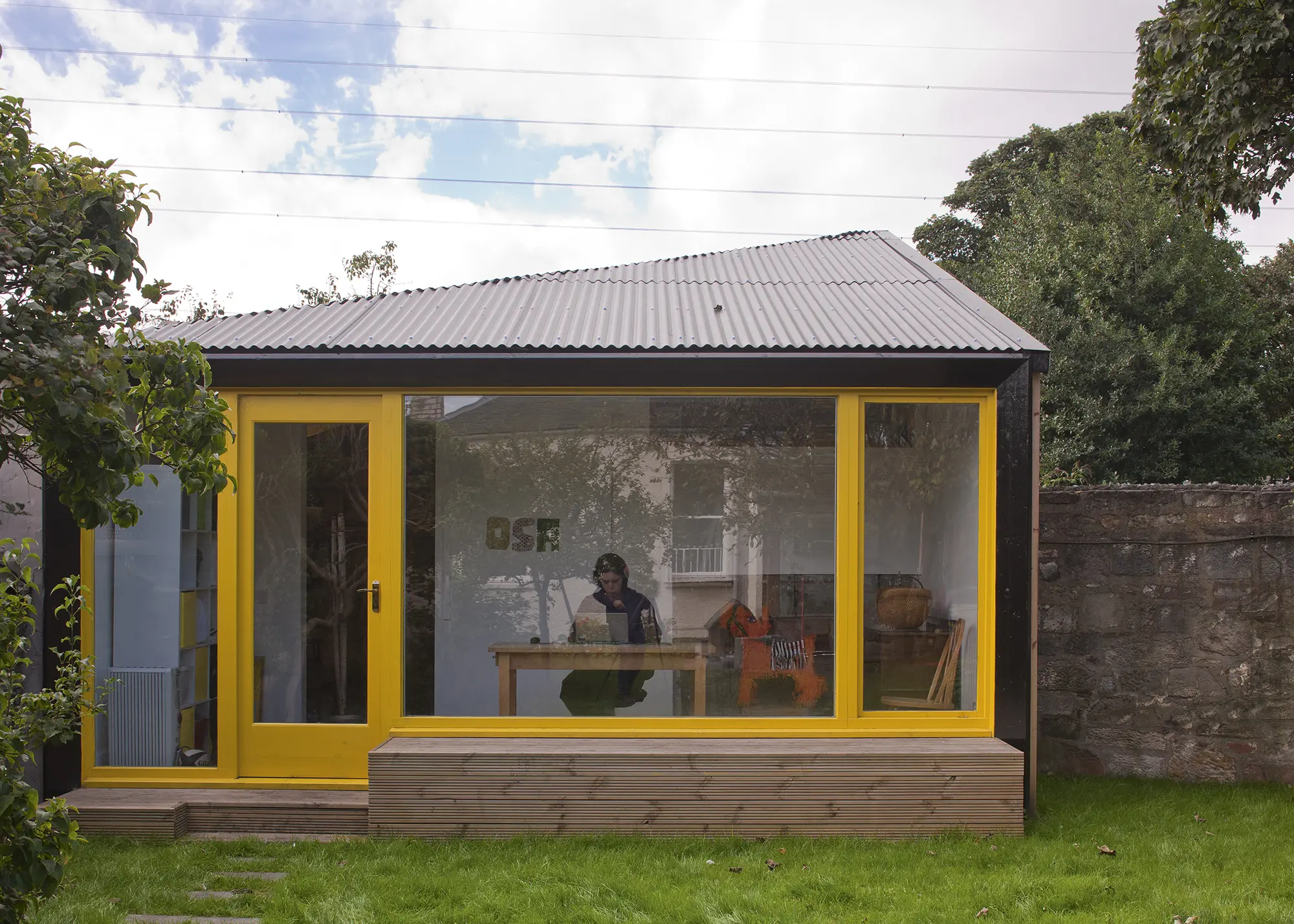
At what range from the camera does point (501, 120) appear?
14938 millimetres

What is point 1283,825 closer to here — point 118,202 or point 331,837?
point 331,837

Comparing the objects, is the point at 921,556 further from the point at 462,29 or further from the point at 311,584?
the point at 462,29

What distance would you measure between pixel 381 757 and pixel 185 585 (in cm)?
157

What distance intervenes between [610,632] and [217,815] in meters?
2.32

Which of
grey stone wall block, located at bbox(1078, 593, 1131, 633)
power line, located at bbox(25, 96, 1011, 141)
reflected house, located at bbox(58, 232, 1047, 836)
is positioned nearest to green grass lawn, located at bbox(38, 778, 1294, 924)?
reflected house, located at bbox(58, 232, 1047, 836)

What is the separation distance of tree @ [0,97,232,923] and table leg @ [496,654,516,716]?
3.23m

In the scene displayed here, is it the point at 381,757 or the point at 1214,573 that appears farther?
the point at 1214,573

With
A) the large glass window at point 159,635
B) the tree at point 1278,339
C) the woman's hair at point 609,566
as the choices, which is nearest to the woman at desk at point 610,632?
the woman's hair at point 609,566

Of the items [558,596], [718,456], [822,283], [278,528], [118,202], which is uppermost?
[822,283]

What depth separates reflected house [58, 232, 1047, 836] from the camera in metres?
5.64

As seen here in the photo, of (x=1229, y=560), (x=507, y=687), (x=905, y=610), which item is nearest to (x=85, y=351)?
(x=507, y=687)

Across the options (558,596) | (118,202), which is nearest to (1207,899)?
(558,596)

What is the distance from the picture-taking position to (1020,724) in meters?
5.57

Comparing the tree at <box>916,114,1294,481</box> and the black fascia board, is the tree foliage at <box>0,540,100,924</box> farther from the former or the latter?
the tree at <box>916,114,1294,481</box>
